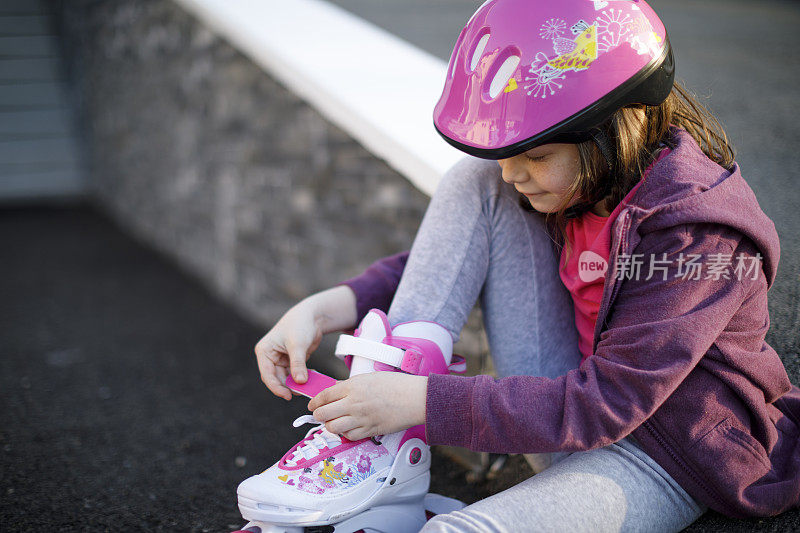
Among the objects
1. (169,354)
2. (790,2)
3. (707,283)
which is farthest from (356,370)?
(790,2)

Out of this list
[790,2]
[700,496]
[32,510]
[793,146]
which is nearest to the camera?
[700,496]

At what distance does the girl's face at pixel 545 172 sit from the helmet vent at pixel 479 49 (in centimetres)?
19

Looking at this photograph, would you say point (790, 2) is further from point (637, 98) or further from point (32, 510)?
point (32, 510)

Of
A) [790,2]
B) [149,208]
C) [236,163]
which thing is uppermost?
[790,2]

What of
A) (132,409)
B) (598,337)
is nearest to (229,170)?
(132,409)

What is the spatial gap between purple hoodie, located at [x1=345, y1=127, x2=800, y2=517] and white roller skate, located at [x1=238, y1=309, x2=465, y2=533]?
0.50 feet

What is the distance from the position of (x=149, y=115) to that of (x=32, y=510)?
121 inches

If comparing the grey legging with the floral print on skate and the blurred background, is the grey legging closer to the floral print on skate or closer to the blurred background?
the floral print on skate

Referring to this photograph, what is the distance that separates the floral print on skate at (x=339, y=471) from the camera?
3.98 ft

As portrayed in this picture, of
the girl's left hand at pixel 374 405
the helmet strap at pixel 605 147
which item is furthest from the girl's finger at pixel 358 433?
the helmet strap at pixel 605 147

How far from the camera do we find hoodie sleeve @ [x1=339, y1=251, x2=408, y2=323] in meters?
1.53

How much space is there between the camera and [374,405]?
118 centimetres

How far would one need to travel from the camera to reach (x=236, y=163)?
126 inches

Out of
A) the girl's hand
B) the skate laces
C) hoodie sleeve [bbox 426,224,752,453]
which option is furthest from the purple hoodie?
the girl's hand
